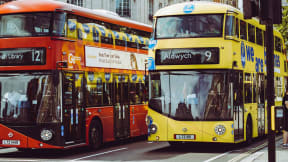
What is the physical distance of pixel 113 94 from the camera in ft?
66.8

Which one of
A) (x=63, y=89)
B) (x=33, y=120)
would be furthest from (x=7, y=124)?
(x=63, y=89)

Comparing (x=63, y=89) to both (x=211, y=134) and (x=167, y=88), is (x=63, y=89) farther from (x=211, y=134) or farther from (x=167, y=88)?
(x=211, y=134)

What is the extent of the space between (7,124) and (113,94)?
4.45 m

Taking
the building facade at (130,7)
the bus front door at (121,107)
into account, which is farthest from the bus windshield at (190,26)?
the building facade at (130,7)

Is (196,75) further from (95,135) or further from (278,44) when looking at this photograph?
(278,44)

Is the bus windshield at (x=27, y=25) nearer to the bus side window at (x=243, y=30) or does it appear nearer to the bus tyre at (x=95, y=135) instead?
the bus tyre at (x=95, y=135)

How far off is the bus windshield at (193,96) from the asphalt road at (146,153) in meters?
1.13

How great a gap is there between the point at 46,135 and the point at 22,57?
2194 mm

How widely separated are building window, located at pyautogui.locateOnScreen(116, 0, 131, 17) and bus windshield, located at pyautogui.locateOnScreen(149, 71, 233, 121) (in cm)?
2513

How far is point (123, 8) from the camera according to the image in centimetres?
4281

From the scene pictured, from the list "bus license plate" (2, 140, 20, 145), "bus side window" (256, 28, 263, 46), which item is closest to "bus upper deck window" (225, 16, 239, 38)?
"bus side window" (256, 28, 263, 46)

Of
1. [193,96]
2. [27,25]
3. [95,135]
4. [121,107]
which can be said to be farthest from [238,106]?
[27,25]

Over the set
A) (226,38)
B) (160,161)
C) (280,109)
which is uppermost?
(226,38)

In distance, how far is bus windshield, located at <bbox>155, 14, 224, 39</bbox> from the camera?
17.6 meters
